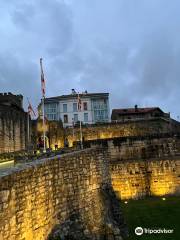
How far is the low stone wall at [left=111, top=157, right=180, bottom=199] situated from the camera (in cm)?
3088

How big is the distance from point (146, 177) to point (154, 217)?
10.6m

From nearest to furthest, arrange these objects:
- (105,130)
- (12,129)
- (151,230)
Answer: (151,230), (12,129), (105,130)

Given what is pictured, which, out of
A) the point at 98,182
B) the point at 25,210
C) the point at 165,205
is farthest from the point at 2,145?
the point at 25,210

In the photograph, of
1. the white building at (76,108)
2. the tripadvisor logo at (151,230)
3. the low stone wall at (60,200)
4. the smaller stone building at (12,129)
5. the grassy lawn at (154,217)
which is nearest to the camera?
the low stone wall at (60,200)

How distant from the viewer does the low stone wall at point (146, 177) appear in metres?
30.9

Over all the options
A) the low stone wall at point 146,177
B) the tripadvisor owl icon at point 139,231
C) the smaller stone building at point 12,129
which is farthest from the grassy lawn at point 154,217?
the smaller stone building at point 12,129

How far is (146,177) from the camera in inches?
1245

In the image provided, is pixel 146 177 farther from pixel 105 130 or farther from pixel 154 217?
pixel 105 130

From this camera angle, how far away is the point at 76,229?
14.5 meters

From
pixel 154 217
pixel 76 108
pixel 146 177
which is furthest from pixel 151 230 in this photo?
pixel 76 108

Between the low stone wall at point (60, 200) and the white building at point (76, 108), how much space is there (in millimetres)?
64111

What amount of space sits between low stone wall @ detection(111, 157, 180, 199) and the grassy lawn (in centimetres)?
479

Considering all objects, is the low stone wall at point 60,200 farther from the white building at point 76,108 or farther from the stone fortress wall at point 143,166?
the white building at point 76,108

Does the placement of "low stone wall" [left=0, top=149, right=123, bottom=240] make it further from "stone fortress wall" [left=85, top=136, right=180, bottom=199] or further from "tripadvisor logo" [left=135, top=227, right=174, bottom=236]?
"stone fortress wall" [left=85, top=136, right=180, bottom=199]
